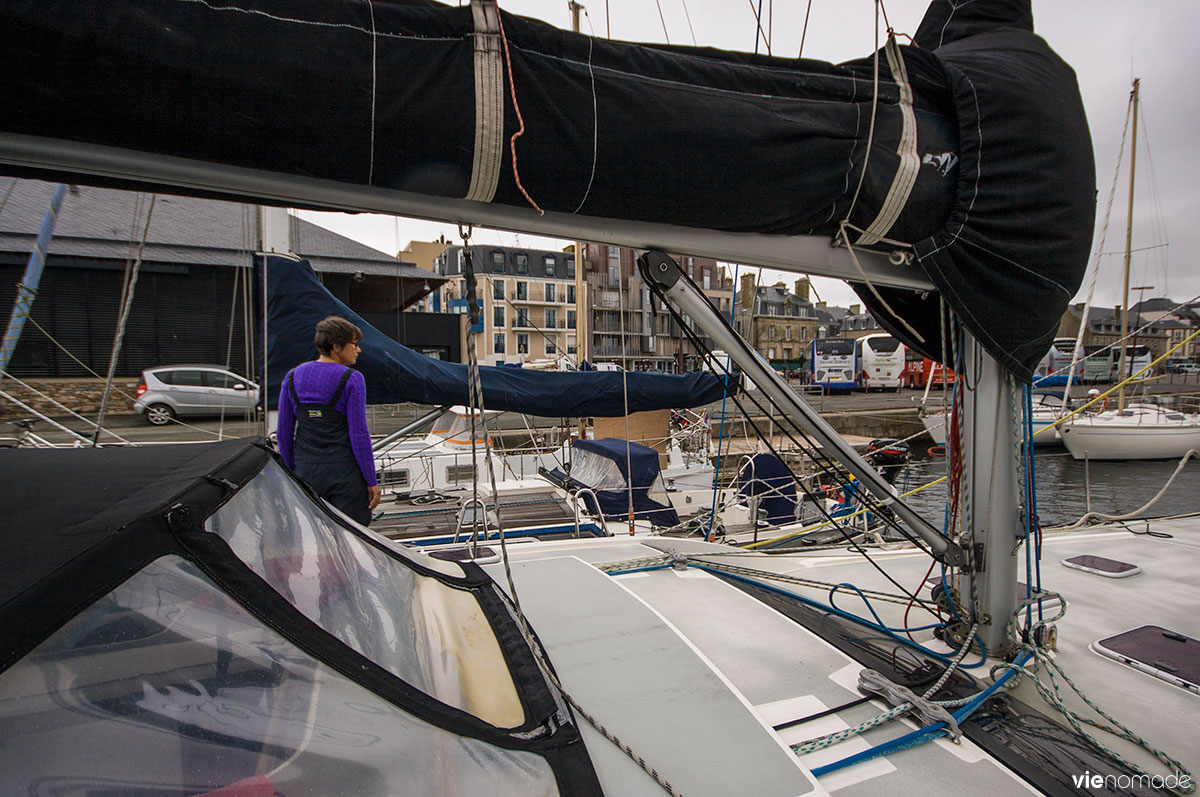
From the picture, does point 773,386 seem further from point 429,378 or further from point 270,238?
point 270,238

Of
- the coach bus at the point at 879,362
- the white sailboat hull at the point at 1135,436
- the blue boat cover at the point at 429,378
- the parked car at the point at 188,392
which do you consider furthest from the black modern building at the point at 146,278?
the coach bus at the point at 879,362

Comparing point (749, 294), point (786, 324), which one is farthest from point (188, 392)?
point (786, 324)

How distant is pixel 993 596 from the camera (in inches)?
79.8

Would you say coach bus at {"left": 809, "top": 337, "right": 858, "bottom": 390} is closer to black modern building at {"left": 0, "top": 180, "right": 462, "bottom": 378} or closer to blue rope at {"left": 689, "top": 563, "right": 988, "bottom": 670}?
black modern building at {"left": 0, "top": 180, "right": 462, "bottom": 378}

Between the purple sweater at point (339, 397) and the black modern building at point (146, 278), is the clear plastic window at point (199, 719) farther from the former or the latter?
the black modern building at point (146, 278)

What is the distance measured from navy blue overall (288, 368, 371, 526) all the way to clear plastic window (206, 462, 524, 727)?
4.01 feet

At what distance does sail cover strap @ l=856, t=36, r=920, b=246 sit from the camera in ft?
5.50

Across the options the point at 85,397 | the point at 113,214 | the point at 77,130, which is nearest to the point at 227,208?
the point at 113,214

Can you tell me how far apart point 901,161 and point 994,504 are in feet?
4.15

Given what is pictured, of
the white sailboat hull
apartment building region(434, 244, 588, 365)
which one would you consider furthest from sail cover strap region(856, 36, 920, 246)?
apartment building region(434, 244, 588, 365)

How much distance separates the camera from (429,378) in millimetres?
4266

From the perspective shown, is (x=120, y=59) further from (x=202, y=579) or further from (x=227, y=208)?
(x=227, y=208)

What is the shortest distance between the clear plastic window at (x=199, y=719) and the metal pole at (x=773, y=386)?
4.24 feet

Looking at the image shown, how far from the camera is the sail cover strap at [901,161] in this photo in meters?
1.68
